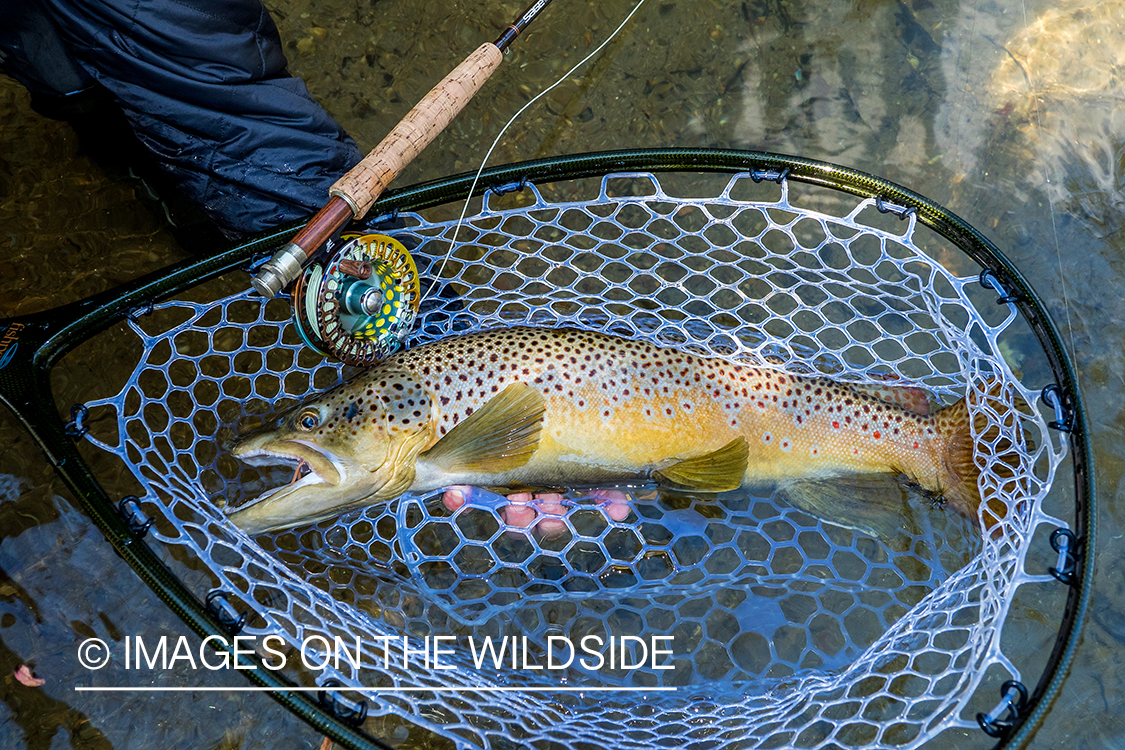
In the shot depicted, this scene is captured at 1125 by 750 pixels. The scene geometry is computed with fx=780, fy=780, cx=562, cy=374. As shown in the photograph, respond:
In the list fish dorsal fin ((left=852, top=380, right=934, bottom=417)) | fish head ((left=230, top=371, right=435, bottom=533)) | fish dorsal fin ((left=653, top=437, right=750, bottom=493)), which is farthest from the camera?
fish dorsal fin ((left=852, top=380, right=934, bottom=417))

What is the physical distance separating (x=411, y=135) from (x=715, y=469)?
1.58 m

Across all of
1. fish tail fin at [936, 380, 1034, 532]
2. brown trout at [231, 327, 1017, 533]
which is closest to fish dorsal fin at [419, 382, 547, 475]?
brown trout at [231, 327, 1017, 533]

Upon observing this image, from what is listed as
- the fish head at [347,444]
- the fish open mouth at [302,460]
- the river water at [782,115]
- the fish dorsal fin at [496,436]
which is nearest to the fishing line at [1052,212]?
the river water at [782,115]

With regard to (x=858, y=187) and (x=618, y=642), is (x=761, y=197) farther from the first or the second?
(x=618, y=642)

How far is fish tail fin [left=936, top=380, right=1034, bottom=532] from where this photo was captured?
8.89ft

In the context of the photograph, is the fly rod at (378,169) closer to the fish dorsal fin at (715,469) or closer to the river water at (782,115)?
the river water at (782,115)

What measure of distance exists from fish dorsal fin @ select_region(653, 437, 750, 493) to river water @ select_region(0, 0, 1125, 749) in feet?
5.70

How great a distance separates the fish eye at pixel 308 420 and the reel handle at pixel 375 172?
0.58m

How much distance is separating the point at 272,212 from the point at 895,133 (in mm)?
3031

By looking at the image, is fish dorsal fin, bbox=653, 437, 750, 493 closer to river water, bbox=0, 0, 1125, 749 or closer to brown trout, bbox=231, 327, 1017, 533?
brown trout, bbox=231, 327, 1017, 533

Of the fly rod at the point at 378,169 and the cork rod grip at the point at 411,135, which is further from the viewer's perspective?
the cork rod grip at the point at 411,135

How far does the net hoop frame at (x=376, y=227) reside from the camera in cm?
210

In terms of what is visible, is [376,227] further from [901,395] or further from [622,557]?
[901,395]

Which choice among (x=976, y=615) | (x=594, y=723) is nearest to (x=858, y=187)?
(x=976, y=615)
